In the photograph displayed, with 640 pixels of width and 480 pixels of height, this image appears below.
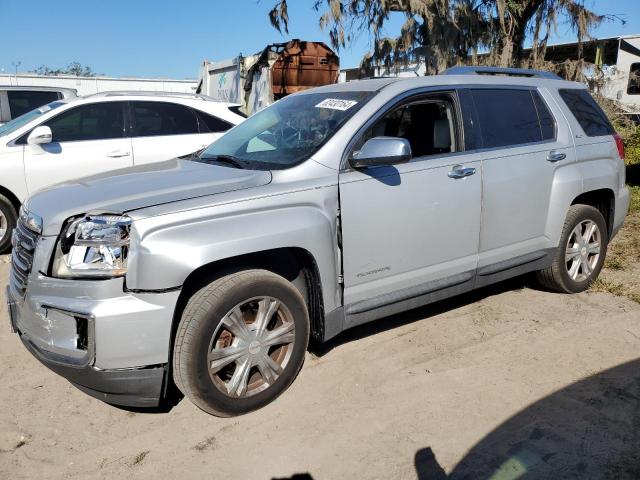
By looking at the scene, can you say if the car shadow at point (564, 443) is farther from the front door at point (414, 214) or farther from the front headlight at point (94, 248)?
the front headlight at point (94, 248)

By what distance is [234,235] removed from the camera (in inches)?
114

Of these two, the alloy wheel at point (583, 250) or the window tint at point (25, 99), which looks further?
the window tint at point (25, 99)

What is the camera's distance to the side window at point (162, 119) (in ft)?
22.6

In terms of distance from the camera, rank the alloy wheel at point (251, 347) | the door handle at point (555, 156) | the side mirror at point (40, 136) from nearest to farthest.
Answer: the alloy wheel at point (251, 347), the door handle at point (555, 156), the side mirror at point (40, 136)

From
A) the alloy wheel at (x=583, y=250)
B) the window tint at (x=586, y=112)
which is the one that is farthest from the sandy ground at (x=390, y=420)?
the window tint at (x=586, y=112)

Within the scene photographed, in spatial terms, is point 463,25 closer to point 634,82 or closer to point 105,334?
point 634,82

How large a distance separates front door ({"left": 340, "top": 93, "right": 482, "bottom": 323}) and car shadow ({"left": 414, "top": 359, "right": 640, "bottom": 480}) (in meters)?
1.04

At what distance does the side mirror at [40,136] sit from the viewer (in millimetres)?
6055

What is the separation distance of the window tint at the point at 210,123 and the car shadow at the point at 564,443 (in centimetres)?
526

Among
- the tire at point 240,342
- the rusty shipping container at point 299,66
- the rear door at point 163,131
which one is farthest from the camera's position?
the rusty shipping container at point 299,66

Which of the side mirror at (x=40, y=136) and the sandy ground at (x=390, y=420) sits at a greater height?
the side mirror at (x=40, y=136)

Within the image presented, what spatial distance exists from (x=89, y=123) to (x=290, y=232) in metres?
4.61

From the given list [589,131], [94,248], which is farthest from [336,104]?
[589,131]

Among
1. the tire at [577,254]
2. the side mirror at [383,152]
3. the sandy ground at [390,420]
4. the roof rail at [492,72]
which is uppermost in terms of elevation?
the roof rail at [492,72]
